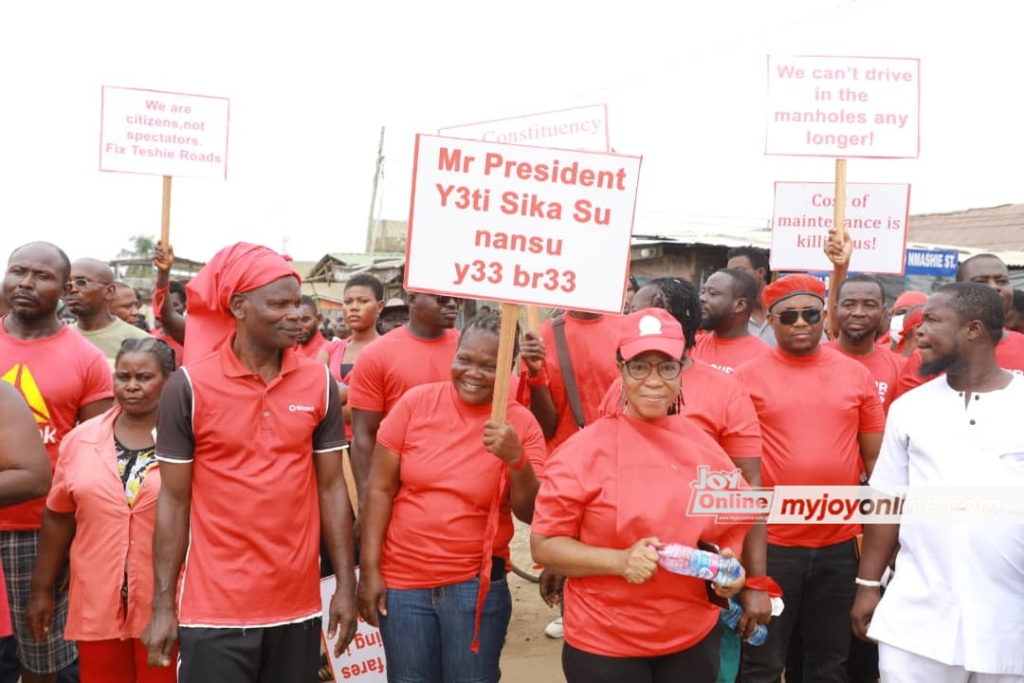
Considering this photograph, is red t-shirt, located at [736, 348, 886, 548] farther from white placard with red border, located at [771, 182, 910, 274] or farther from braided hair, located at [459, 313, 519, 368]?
white placard with red border, located at [771, 182, 910, 274]

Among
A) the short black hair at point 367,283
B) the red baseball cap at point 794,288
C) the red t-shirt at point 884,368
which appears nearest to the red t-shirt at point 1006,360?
the red t-shirt at point 884,368

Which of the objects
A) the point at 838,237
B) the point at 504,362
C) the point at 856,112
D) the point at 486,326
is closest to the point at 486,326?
the point at 486,326

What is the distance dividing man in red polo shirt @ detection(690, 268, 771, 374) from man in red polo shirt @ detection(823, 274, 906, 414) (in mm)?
484

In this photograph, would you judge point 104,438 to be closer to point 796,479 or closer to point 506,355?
point 506,355

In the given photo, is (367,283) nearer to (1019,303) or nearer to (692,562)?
(692,562)

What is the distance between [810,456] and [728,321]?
1.20 meters

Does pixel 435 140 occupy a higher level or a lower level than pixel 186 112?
lower

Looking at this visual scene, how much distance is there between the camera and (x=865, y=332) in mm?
5336

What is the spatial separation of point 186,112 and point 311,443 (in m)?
4.05

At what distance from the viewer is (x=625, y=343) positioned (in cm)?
320

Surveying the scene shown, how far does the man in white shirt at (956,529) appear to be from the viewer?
3.16 m

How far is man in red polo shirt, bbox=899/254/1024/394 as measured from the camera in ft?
16.0

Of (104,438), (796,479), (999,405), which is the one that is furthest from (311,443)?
(999,405)

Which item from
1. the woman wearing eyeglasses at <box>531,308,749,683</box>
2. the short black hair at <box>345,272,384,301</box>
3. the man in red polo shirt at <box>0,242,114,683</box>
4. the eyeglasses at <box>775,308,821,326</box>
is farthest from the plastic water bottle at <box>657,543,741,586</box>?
the short black hair at <box>345,272,384,301</box>
